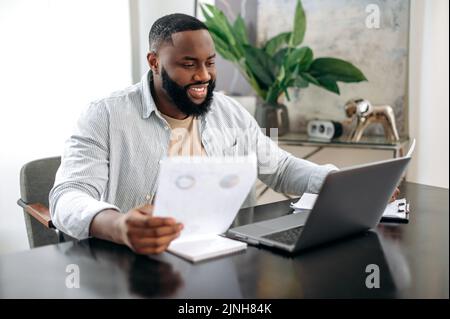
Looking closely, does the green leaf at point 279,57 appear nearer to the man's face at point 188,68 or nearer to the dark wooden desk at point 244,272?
the man's face at point 188,68

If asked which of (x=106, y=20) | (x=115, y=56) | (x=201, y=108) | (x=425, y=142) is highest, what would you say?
(x=106, y=20)

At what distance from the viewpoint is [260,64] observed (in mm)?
2748

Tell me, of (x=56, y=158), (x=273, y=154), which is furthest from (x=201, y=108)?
(x=56, y=158)

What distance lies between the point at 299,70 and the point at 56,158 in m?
1.31

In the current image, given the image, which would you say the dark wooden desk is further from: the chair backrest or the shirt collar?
the chair backrest

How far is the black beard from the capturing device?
167cm

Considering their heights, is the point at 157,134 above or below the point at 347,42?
below

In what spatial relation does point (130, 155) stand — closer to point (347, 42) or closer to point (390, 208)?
point (390, 208)

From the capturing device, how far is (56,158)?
204 centimetres

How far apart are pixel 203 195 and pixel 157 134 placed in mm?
776

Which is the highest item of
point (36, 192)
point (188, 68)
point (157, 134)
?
point (188, 68)

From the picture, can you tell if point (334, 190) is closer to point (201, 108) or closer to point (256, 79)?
point (201, 108)
